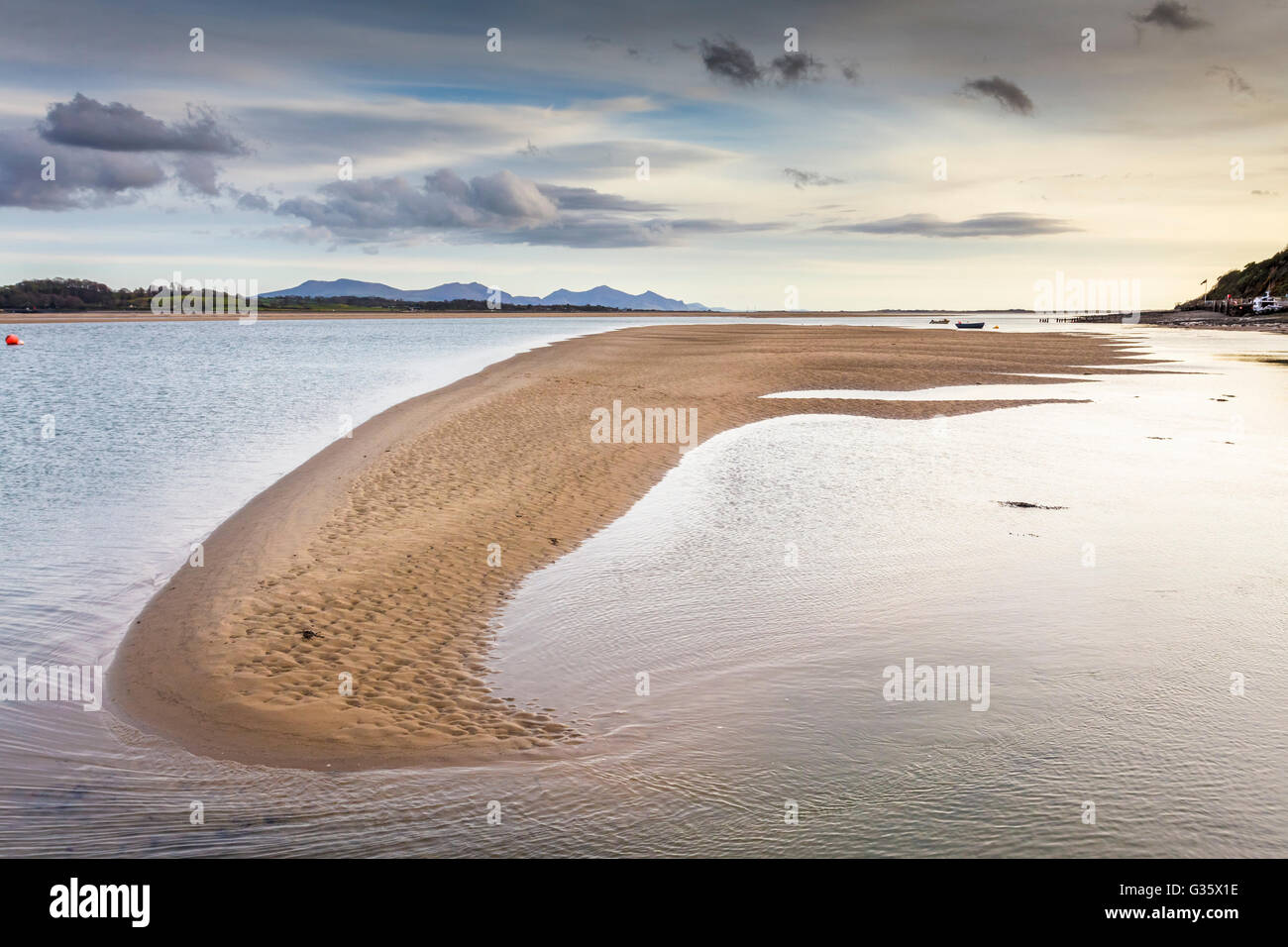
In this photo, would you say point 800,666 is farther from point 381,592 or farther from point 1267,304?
point 1267,304

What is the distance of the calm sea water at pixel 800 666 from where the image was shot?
580 centimetres

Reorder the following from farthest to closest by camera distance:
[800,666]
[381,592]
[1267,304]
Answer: [1267,304], [381,592], [800,666]

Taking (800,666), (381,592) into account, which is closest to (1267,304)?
(800,666)

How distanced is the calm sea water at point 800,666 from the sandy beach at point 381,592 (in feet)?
1.33

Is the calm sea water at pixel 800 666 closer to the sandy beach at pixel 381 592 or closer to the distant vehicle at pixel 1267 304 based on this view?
the sandy beach at pixel 381 592

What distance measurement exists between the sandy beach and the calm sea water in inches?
15.9

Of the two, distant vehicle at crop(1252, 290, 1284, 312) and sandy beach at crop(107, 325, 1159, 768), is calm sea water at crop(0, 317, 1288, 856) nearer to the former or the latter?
sandy beach at crop(107, 325, 1159, 768)

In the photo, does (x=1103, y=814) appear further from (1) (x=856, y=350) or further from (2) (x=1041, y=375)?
(1) (x=856, y=350)

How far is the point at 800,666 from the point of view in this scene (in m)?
8.64

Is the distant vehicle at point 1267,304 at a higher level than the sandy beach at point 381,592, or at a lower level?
higher

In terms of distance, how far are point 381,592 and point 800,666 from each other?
213 inches

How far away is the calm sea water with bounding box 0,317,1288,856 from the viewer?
5805 mm

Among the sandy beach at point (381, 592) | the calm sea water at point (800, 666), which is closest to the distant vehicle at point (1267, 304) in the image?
the calm sea water at point (800, 666)

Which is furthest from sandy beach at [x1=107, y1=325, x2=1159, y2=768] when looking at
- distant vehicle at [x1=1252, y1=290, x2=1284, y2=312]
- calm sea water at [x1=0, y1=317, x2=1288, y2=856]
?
distant vehicle at [x1=1252, y1=290, x2=1284, y2=312]
